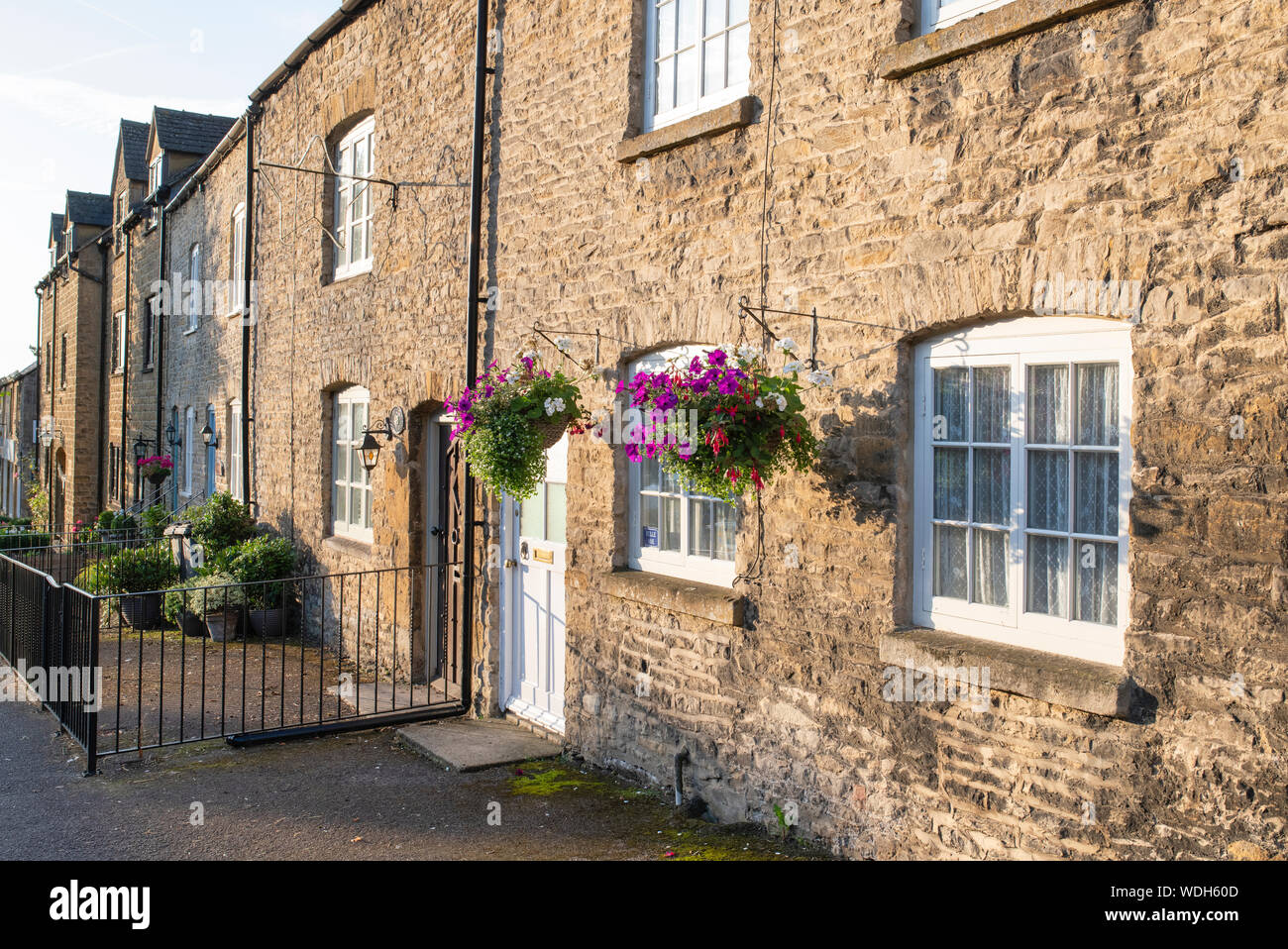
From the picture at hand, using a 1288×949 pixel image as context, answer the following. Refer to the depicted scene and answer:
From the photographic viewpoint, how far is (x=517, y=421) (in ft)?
20.8

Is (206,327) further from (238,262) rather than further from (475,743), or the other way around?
(475,743)

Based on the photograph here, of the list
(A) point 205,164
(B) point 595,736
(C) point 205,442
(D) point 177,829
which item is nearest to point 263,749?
(D) point 177,829

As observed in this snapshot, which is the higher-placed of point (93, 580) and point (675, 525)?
point (675, 525)

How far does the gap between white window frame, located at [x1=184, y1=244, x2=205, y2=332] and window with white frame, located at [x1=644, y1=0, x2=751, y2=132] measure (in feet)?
39.5

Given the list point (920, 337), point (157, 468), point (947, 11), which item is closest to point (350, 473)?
point (920, 337)

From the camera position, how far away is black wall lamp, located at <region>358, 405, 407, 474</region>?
30.9 ft

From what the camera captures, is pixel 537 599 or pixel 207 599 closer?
pixel 537 599

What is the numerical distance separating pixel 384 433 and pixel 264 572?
2821mm

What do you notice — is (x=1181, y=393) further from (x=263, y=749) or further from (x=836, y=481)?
(x=263, y=749)

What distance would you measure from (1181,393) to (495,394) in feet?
12.9

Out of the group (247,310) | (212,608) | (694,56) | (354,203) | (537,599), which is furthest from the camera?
(247,310)

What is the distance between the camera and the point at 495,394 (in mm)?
6457

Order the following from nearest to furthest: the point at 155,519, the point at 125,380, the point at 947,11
Result: the point at 947,11 < the point at 155,519 < the point at 125,380

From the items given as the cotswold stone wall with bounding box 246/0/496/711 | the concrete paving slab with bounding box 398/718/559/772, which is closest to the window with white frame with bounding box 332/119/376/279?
the cotswold stone wall with bounding box 246/0/496/711
